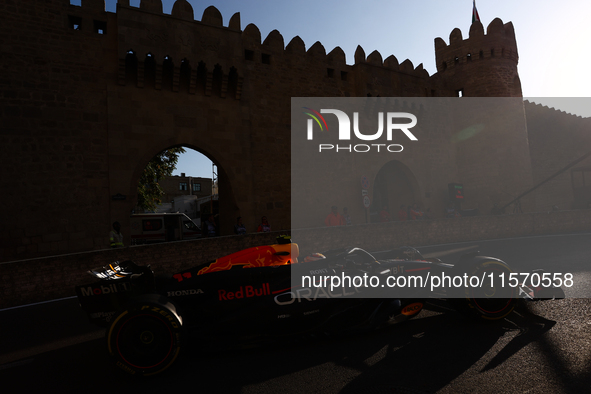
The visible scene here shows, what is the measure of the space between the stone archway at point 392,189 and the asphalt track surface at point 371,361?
17043 millimetres

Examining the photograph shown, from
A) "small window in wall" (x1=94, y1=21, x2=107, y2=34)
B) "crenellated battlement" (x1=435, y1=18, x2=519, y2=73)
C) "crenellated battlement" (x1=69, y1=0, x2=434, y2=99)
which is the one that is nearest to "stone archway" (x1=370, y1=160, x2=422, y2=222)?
"crenellated battlement" (x1=69, y1=0, x2=434, y2=99)

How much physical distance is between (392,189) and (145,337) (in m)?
20.4

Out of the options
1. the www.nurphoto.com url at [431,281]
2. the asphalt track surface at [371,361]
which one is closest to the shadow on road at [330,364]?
the asphalt track surface at [371,361]

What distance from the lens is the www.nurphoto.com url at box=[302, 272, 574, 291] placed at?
13.1ft

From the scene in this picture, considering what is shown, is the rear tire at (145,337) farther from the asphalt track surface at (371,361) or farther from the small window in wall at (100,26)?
the small window in wall at (100,26)

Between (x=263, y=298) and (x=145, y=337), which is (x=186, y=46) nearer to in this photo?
(x=263, y=298)

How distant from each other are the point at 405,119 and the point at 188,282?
1958cm

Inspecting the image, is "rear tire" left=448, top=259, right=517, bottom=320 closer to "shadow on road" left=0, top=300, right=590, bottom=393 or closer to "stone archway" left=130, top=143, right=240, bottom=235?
"shadow on road" left=0, top=300, right=590, bottom=393

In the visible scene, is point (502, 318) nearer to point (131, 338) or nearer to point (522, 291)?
point (522, 291)

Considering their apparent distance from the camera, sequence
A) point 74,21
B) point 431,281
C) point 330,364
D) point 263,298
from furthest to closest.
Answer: point 74,21
point 431,281
point 263,298
point 330,364

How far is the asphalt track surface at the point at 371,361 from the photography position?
2861mm

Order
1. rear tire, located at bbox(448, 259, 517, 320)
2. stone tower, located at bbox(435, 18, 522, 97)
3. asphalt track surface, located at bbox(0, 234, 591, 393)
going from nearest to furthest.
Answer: asphalt track surface, located at bbox(0, 234, 591, 393), rear tire, located at bbox(448, 259, 517, 320), stone tower, located at bbox(435, 18, 522, 97)

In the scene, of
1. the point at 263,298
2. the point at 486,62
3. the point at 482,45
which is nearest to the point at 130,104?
the point at 263,298

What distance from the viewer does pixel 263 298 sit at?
3785 millimetres
